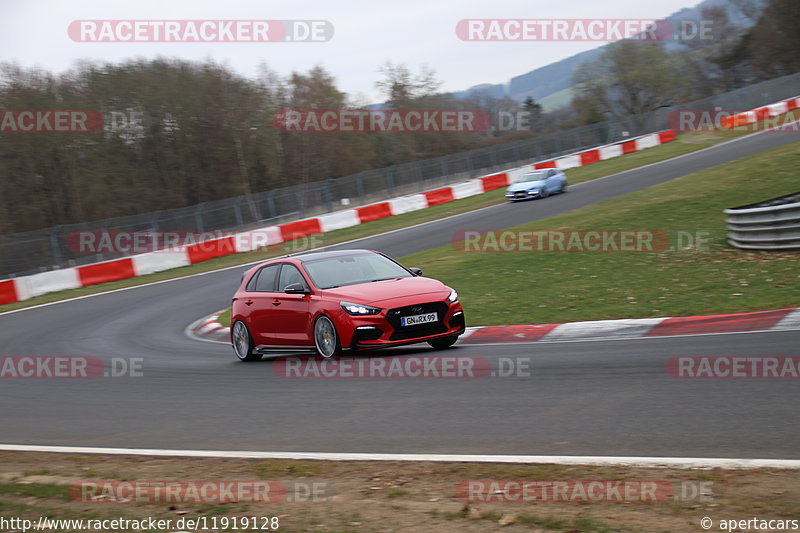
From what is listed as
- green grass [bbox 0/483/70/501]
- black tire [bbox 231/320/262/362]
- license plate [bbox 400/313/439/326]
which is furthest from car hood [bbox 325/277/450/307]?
green grass [bbox 0/483/70/501]

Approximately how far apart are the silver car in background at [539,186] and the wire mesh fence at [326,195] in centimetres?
861

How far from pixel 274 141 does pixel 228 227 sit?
56.2 feet

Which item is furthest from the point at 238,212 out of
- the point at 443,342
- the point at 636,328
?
the point at 636,328

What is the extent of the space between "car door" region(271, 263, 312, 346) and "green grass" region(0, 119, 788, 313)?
14236 mm

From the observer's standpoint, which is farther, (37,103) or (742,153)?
(37,103)

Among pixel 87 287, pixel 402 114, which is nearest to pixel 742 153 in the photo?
pixel 87 287

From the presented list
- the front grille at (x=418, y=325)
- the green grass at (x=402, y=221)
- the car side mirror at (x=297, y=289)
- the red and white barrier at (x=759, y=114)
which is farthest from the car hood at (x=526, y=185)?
the front grille at (x=418, y=325)

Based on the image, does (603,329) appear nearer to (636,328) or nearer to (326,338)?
(636,328)

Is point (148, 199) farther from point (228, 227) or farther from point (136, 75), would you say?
point (228, 227)

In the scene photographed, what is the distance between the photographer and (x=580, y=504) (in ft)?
15.3

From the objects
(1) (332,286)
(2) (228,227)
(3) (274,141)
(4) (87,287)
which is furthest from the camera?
(3) (274,141)

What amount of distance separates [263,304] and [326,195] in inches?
1005

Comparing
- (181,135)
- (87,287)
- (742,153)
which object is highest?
(181,135)

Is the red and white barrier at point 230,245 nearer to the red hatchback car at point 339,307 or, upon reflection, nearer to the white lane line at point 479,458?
the red hatchback car at point 339,307
